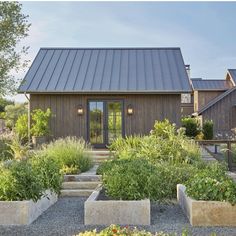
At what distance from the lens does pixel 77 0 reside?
13.7 meters

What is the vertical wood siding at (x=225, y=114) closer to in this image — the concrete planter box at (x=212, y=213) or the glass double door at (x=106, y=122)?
the glass double door at (x=106, y=122)

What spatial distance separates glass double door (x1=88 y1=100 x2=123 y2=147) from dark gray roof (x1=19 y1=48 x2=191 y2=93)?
27.8 inches

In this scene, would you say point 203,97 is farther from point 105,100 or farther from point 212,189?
point 212,189

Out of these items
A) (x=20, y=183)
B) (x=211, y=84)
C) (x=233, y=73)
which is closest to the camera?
(x=20, y=183)

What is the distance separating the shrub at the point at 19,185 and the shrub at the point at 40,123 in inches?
306

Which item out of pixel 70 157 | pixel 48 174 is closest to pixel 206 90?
pixel 70 157

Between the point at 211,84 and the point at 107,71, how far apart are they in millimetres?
22498

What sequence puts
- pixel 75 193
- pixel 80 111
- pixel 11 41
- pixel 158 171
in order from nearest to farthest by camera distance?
1. pixel 158 171
2. pixel 75 193
3. pixel 80 111
4. pixel 11 41

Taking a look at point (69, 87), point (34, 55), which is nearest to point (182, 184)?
point (69, 87)

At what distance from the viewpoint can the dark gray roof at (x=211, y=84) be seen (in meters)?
35.4

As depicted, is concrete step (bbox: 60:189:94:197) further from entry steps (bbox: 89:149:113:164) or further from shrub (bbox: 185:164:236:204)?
entry steps (bbox: 89:149:113:164)

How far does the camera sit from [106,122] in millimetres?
14797

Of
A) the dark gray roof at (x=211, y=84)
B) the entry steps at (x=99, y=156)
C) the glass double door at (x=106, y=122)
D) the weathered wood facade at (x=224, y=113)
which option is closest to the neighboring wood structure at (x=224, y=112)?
the weathered wood facade at (x=224, y=113)

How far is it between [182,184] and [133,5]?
9030 mm
